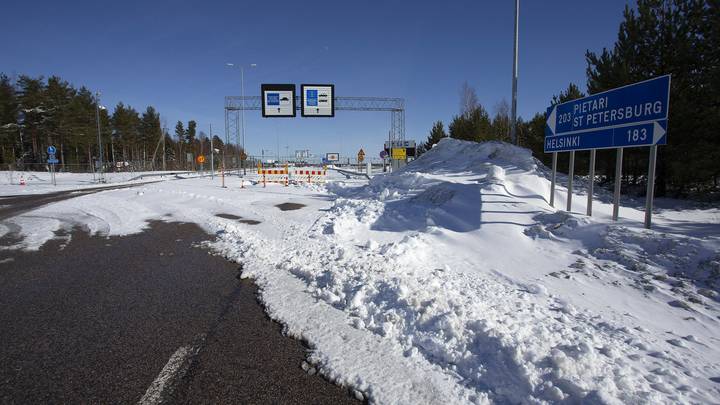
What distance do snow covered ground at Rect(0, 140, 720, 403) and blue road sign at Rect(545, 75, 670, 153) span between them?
5.33 feet

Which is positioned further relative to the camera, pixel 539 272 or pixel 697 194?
pixel 697 194

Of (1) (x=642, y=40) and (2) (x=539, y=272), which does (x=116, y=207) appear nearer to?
(2) (x=539, y=272)

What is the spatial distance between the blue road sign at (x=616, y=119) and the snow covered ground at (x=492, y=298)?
1.62m

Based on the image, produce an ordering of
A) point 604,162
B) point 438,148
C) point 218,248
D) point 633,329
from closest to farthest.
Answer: point 633,329 < point 218,248 < point 604,162 < point 438,148

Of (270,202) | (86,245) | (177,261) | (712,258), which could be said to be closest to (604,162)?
(712,258)

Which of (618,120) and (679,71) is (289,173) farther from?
(679,71)

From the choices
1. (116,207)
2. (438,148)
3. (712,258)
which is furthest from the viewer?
(438,148)

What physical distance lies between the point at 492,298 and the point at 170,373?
3415 mm

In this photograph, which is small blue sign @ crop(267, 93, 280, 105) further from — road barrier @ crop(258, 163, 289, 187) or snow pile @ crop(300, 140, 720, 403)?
snow pile @ crop(300, 140, 720, 403)

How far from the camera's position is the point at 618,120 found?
6359mm

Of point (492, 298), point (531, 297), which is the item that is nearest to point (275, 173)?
point (492, 298)

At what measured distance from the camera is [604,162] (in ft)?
56.1

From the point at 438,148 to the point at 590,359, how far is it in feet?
63.7

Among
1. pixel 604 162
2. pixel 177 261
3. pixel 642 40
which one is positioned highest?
pixel 642 40
